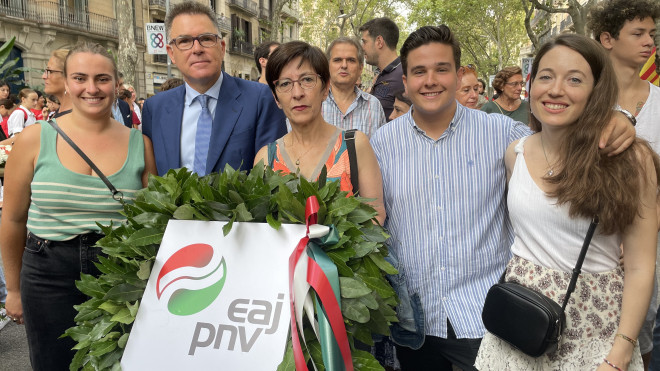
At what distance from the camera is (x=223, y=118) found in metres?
2.99

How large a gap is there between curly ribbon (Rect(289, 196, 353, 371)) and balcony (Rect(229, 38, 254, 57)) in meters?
40.3

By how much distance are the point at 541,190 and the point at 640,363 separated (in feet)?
2.39

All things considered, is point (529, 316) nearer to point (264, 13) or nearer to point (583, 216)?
point (583, 216)

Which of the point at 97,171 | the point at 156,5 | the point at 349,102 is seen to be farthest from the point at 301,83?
the point at 156,5

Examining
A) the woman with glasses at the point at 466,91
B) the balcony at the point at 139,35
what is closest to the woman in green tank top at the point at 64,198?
the woman with glasses at the point at 466,91

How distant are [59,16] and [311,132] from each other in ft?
Result: 92.7

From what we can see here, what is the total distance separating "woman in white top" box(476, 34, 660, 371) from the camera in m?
1.89

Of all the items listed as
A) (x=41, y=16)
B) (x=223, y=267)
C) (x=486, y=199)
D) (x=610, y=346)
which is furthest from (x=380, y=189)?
(x=41, y=16)

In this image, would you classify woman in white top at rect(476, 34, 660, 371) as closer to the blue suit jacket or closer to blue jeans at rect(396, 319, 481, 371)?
blue jeans at rect(396, 319, 481, 371)

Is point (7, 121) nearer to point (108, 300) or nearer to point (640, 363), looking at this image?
point (108, 300)

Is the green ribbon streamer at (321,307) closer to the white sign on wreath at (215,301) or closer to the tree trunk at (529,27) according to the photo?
the white sign on wreath at (215,301)

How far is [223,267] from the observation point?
6.42 feet

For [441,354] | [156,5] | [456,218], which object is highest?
[156,5]

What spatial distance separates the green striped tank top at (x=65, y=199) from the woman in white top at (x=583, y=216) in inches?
75.4
